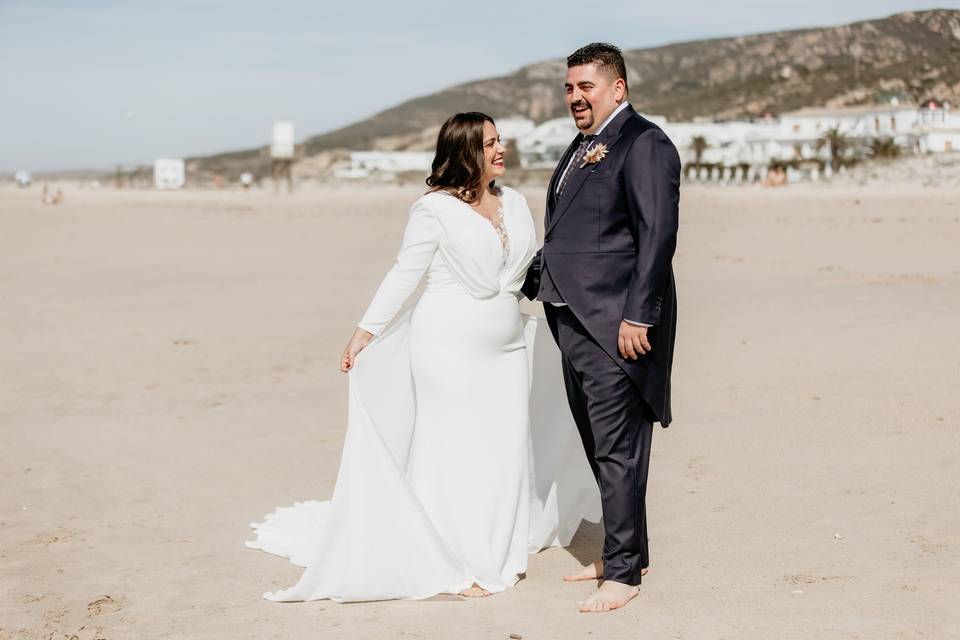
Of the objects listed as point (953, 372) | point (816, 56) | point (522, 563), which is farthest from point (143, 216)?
point (816, 56)

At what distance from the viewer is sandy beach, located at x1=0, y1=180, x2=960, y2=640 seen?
13.5 ft

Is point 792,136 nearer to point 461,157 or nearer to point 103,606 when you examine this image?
point 461,157

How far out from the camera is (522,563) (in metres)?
4.50

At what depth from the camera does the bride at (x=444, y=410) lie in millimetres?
4328

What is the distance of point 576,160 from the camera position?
166 inches

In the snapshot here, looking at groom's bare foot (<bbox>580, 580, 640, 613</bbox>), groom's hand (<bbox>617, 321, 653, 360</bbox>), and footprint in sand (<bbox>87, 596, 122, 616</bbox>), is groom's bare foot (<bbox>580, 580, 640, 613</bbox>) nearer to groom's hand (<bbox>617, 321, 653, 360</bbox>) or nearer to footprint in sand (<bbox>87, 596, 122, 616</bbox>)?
groom's hand (<bbox>617, 321, 653, 360</bbox>)

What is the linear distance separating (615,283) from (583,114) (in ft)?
2.06

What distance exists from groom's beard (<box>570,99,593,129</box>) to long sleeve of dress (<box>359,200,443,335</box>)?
2.16 feet

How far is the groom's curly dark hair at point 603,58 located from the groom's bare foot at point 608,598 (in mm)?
1823

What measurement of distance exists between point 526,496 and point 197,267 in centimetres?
1513

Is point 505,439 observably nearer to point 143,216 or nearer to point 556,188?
point 556,188

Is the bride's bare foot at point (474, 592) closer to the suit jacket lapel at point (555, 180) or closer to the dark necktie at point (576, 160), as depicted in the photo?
the suit jacket lapel at point (555, 180)

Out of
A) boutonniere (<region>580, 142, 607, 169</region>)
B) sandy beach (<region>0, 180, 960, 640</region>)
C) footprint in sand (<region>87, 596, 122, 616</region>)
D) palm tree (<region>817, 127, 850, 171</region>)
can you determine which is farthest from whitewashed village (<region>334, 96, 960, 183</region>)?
footprint in sand (<region>87, 596, 122, 616</region>)

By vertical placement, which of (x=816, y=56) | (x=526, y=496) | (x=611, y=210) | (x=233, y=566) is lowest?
(x=233, y=566)
